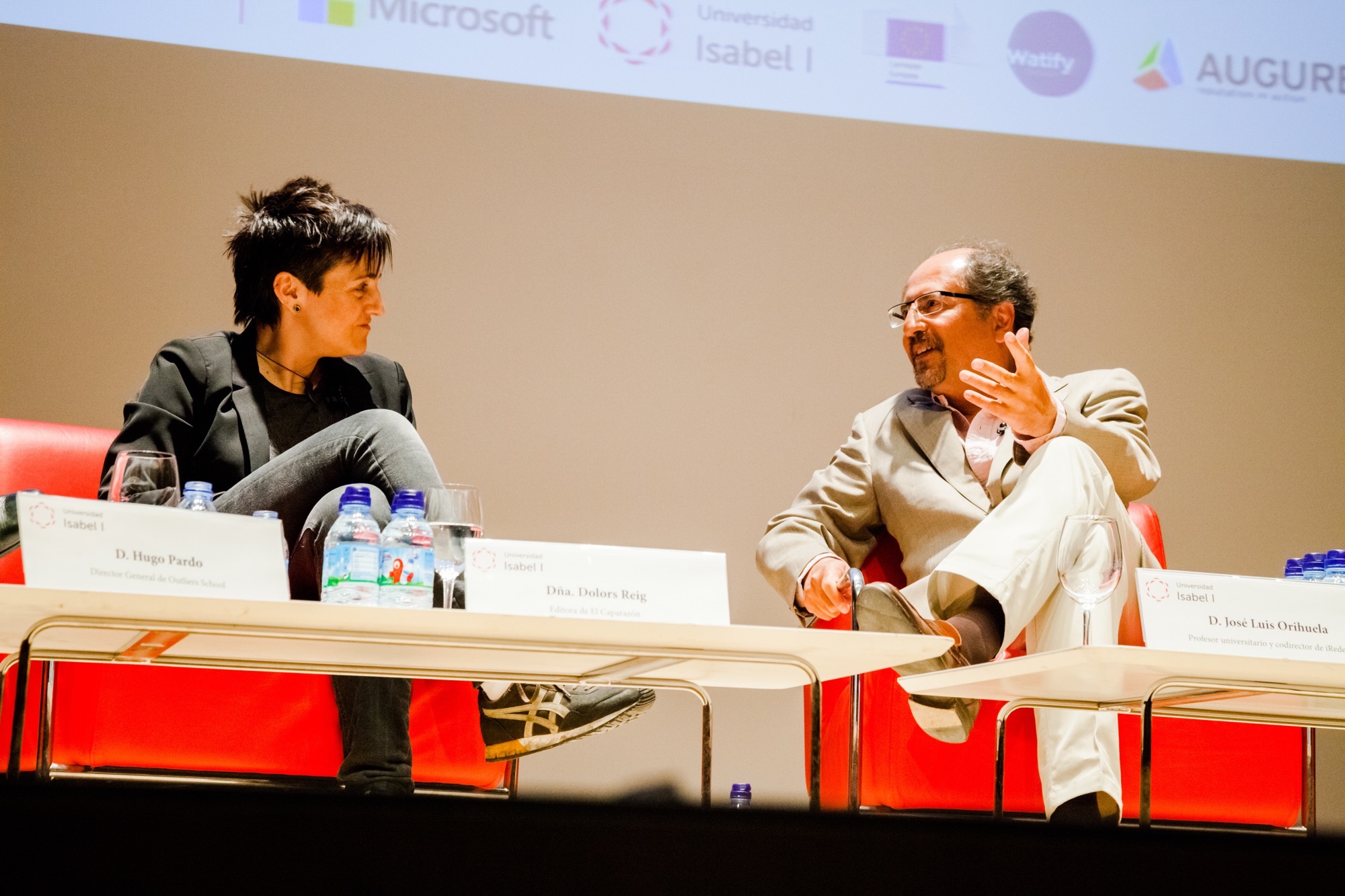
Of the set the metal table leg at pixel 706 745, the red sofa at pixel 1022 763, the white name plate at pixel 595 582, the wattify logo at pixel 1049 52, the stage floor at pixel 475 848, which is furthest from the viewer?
the wattify logo at pixel 1049 52

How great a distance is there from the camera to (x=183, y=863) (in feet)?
2.34

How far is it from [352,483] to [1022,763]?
1.08m

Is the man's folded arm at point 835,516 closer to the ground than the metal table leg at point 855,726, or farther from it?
farther from it

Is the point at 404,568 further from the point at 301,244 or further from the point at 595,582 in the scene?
the point at 301,244

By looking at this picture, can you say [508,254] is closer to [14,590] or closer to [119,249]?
[119,249]

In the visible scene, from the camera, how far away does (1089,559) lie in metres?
1.58

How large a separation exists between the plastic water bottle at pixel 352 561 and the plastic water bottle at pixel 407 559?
1 centimetres

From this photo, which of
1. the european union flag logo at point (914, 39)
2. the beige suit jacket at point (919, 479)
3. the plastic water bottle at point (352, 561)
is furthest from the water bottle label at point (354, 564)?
the european union flag logo at point (914, 39)

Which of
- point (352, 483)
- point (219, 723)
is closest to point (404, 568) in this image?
point (352, 483)

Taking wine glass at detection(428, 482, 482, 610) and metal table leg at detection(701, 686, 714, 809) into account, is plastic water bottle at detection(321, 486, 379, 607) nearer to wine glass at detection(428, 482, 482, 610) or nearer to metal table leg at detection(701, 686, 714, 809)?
wine glass at detection(428, 482, 482, 610)

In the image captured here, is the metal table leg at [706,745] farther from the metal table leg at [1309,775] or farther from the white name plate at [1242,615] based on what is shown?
the metal table leg at [1309,775]

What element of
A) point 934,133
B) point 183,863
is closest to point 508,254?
point 934,133

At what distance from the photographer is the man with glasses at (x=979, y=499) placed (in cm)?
181

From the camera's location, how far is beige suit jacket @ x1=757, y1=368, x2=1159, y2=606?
227cm
